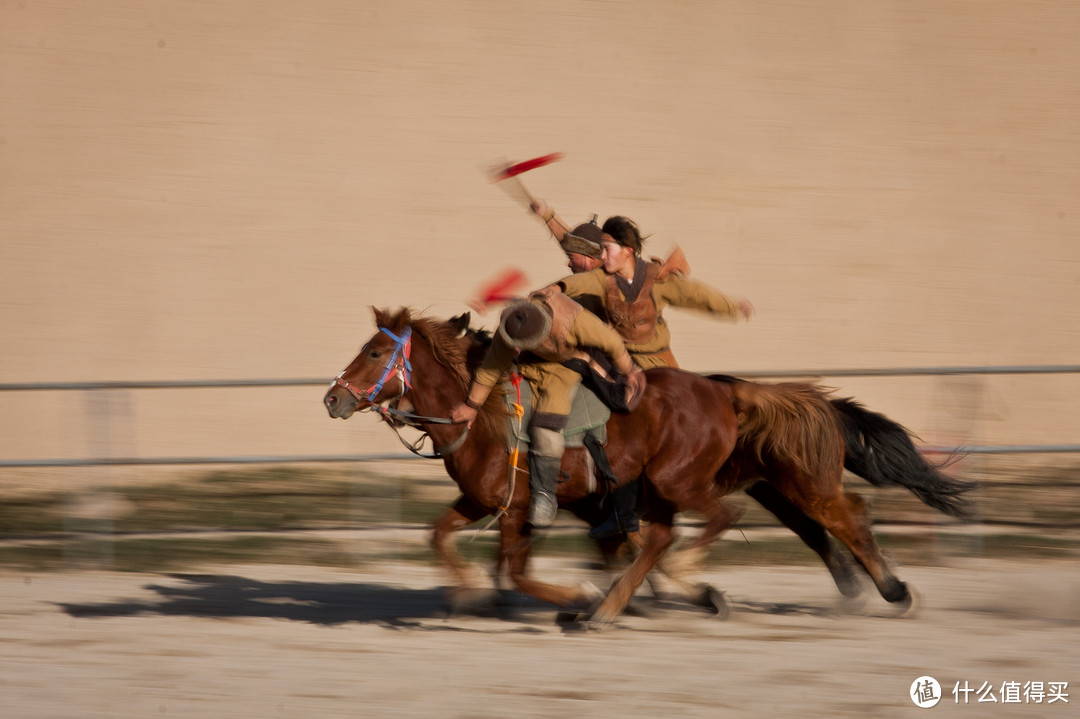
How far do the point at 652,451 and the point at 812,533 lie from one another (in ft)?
3.63

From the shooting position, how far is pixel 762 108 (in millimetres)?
15312

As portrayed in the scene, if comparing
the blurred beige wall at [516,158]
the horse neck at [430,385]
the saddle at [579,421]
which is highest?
the blurred beige wall at [516,158]

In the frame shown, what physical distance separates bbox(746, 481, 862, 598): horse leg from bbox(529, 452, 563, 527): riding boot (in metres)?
1.21

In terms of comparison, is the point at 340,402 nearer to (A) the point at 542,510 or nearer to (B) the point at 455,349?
(B) the point at 455,349

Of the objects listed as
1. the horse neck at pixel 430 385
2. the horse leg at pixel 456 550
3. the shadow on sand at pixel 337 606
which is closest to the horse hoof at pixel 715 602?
the shadow on sand at pixel 337 606

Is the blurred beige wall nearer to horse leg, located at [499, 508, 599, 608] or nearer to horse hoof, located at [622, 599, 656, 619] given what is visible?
horse hoof, located at [622, 599, 656, 619]

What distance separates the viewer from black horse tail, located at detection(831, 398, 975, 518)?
639 cm

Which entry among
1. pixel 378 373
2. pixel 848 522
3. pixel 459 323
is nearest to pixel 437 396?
pixel 378 373

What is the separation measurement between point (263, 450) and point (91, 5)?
6.59 metres

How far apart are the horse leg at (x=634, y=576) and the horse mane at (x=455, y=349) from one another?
2.96 ft

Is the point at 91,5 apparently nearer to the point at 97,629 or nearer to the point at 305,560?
the point at 305,560

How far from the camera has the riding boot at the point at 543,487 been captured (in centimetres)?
584

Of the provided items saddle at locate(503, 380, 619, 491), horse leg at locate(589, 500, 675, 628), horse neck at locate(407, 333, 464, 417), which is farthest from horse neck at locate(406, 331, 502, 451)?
horse leg at locate(589, 500, 675, 628)

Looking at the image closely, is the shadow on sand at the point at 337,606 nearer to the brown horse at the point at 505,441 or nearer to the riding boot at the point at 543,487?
the brown horse at the point at 505,441
